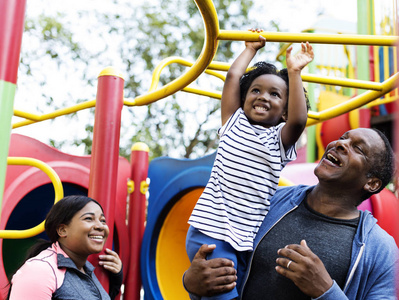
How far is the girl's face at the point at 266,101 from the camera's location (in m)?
1.69

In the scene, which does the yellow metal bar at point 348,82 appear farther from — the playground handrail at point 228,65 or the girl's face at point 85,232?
Answer: the girl's face at point 85,232

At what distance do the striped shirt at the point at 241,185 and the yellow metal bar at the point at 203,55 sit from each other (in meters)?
0.29

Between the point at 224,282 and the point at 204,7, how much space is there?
2.61 feet

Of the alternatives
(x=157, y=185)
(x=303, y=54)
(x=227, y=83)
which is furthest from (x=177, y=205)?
(x=303, y=54)

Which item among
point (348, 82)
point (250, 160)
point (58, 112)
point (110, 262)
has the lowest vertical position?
point (110, 262)

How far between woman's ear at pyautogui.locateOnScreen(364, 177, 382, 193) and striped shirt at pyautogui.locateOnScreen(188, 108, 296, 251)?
0.84ft

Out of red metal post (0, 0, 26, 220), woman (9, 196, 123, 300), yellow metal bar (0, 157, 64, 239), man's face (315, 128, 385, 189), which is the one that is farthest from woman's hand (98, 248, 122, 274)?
red metal post (0, 0, 26, 220)

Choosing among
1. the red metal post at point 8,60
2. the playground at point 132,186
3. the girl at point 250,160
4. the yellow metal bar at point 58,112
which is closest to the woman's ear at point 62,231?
the playground at point 132,186

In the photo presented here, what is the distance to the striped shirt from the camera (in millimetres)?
1581

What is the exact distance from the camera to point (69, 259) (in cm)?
192

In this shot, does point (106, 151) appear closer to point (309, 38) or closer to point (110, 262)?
point (110, 262)

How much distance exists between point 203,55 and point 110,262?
924mm

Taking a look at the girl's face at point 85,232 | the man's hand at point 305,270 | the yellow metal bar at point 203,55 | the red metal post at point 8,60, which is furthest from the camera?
the girl's face at point 85,232

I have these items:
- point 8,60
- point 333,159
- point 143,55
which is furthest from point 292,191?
→ point 143,55
